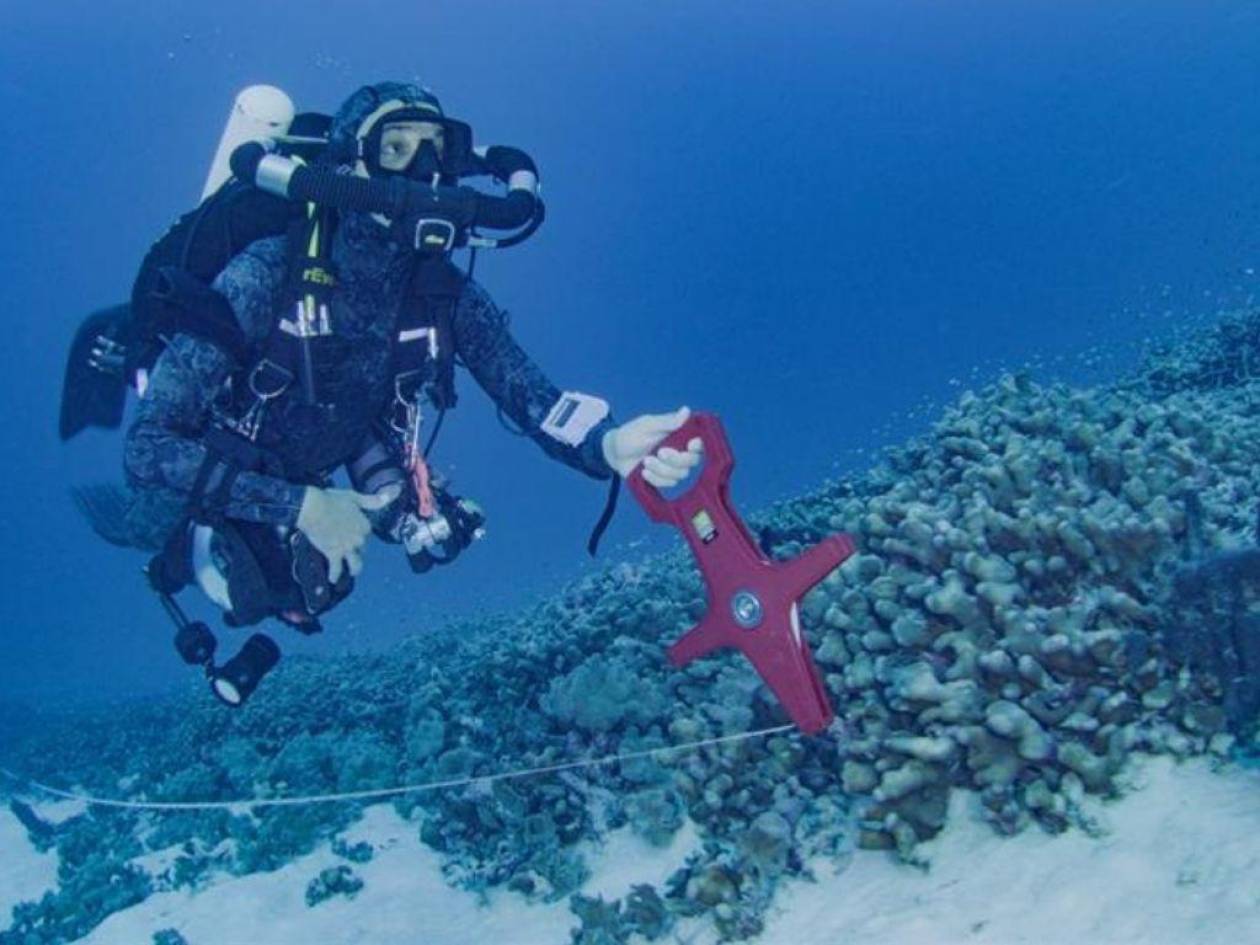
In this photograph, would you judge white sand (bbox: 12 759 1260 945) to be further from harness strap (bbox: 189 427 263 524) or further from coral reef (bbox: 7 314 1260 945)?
harness strap (bbox: 189 427 263 524)

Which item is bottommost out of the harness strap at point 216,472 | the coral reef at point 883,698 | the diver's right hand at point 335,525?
the coral reef at point 883,698

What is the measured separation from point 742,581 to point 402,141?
2.87 m

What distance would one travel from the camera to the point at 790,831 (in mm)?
3998

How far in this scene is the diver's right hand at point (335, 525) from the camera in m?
4.77

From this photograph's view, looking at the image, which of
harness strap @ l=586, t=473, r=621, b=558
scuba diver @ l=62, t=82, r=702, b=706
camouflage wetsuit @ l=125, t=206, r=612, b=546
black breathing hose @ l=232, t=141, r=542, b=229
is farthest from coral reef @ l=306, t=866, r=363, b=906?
black breathing hose @ l=232, t=141, r=542, b=229

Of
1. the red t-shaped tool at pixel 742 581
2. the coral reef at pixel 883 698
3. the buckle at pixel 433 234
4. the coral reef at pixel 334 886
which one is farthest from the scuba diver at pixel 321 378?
the coral reef at pixel 334 886

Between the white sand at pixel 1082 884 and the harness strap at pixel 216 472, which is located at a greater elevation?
the harness strap at pixel 216 472

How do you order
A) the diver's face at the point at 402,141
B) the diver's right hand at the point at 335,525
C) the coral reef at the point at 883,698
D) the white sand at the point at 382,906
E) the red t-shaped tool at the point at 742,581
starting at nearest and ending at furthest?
the coral reef at the point at 883,698 < the red t-shaped tool at the point at 742,581 < the white sand at the point at 382,906 < the diver's right hand at the point at 335,525 < the diver's face at the point at 402,141

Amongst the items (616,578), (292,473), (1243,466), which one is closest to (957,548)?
(1243,466)

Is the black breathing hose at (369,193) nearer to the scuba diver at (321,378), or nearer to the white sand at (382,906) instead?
A: the scuba diver at (321,378)

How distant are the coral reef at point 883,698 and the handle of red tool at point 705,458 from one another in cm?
93

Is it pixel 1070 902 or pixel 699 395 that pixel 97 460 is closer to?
pixel 699 395

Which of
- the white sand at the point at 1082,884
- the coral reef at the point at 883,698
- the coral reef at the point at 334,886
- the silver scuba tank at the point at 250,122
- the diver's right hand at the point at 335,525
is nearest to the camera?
the white sand at the point at 1082,884

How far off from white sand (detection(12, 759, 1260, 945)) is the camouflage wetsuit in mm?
2255
